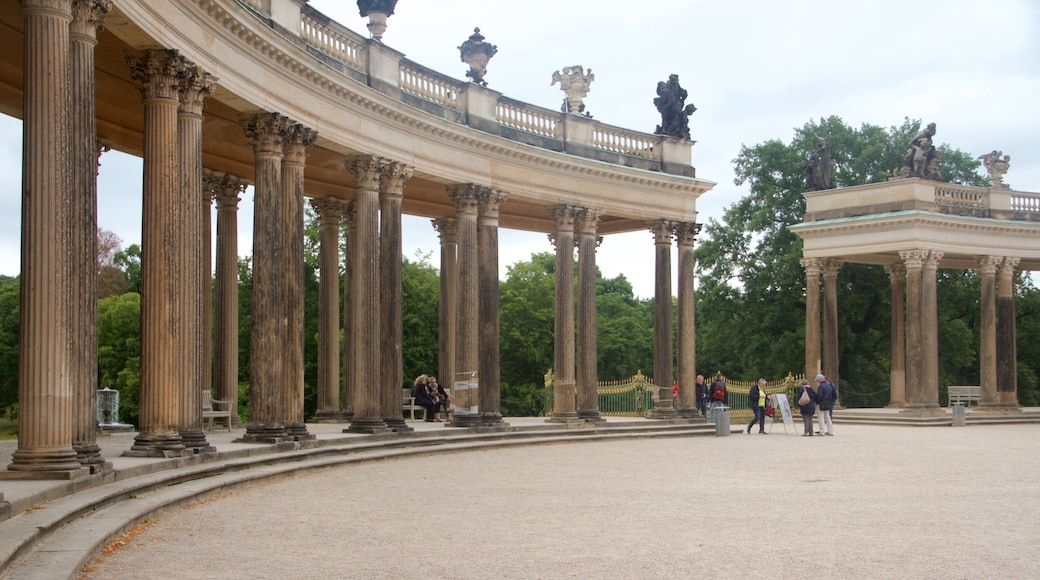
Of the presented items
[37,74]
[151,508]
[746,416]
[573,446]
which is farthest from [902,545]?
[746,416]

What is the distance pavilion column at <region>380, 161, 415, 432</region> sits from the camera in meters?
37.6

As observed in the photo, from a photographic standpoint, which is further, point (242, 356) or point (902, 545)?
point (242, 356)

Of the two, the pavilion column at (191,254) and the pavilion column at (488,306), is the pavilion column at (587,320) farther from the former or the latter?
the pavilion column at (191,254)

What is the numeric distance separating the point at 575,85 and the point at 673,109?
20.5ft

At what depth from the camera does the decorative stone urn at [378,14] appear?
38.1 metres

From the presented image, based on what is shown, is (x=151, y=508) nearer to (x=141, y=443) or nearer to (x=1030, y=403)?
(x=141, y=443)

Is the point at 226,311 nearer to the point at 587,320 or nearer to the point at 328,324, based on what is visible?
the point at 328,324

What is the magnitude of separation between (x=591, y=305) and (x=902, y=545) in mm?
31792

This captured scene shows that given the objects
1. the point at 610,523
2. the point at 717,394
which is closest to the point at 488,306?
the point at 717,394

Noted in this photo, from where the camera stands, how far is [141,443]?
24.0 meters

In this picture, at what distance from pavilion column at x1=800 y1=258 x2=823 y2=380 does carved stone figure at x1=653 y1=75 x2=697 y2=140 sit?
55.5 feet

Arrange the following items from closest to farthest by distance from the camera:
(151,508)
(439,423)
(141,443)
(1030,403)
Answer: (151,508) → (141,443) → (439,423) → (1030,403)

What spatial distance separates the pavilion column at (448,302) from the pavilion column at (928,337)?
88.2 feet

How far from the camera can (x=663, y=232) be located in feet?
167
